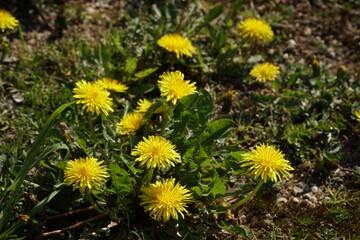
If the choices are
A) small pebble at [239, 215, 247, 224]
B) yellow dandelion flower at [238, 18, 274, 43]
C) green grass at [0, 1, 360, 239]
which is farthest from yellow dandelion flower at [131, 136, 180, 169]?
yellow dandelion flower at [238, 18, 274, 43]

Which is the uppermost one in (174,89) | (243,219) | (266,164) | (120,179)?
(174,89)

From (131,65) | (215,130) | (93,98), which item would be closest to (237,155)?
(215,130)

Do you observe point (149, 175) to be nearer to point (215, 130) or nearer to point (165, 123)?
point (165, 123)

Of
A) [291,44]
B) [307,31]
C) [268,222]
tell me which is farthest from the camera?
[307,31]

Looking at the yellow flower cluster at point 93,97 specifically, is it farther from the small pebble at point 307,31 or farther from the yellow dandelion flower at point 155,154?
the small pebble at point 307,31

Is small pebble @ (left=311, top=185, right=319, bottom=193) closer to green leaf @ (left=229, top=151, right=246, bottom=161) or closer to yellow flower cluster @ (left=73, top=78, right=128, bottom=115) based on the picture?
green leaf @ (left=229, top=151, right=246, bottom=161)

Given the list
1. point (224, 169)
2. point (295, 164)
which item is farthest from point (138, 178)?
point (295, 164)
